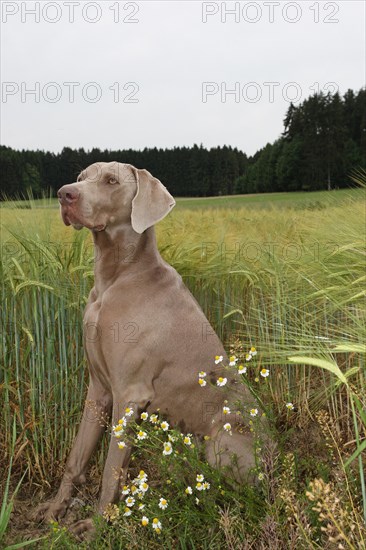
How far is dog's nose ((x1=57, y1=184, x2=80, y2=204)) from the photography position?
2.14 m

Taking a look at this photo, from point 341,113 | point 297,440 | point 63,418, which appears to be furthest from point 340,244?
point 341,113

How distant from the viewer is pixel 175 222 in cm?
430

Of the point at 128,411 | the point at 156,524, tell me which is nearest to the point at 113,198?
the point at 128,411

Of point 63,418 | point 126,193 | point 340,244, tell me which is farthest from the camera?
point 63,418

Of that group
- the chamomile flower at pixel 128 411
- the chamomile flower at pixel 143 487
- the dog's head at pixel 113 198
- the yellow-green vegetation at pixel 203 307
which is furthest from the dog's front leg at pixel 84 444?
the dog's head at pixel 113 198

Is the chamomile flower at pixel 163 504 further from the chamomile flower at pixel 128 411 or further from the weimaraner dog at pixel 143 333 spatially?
the chamomile flower at pixel 128 411

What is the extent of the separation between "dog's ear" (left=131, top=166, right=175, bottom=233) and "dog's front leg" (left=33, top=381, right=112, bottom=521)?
2.48ft

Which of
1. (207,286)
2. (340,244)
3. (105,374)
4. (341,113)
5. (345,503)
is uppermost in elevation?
(341,113)

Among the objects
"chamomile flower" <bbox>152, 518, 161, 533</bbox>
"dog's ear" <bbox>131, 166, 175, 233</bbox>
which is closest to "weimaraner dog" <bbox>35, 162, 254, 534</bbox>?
"dog's ear" <bbox>131, 166, 175, 233</bbox>

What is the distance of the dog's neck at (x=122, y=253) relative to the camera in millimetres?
2291

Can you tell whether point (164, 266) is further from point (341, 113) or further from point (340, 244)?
point (341, 113)

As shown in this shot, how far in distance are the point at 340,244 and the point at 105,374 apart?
4.06ft

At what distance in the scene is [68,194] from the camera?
214 cm

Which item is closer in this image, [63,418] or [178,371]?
[178,371]
